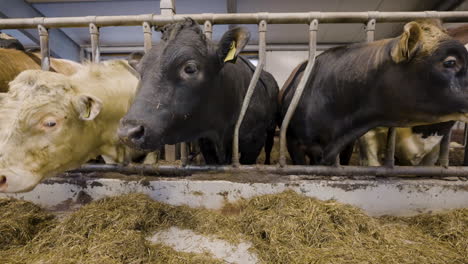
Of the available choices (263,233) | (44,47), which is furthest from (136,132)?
(44,47)

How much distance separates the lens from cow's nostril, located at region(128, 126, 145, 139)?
4.36 ft

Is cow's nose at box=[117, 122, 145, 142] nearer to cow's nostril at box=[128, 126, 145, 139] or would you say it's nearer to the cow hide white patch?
cow's nostril at box=[128, 126, 145, 139]

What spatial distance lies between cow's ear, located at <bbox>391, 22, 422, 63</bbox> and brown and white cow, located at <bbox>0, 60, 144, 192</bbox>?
6.57 ft

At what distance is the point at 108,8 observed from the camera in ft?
20.2

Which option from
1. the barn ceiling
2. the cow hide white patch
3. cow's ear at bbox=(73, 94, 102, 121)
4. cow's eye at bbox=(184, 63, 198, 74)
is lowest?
the cow hide white patch

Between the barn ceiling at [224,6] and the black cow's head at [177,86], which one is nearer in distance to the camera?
the black cow's head at [177,86]

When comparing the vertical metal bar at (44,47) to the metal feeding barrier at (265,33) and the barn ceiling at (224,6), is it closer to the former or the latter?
the metal feeding barrier at (265,33)

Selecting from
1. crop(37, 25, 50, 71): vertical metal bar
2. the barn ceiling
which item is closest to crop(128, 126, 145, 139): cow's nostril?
crop(37, 25, 50, 71): vertical metal bar

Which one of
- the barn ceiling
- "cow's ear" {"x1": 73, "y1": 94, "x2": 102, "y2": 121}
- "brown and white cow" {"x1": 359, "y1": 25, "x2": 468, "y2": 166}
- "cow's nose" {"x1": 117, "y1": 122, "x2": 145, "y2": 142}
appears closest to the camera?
"cow's nose" {"x1": 117, "y1": 122, "x2": 145, "y2": 142}

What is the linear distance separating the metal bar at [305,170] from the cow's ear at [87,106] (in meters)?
0.60

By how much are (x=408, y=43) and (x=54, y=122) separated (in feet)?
7.72

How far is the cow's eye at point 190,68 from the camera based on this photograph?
1.52 m

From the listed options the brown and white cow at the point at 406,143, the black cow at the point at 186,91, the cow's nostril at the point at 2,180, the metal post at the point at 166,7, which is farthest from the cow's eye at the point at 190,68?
the brown and white cow at the point at 406,143

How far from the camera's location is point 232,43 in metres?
1.68
